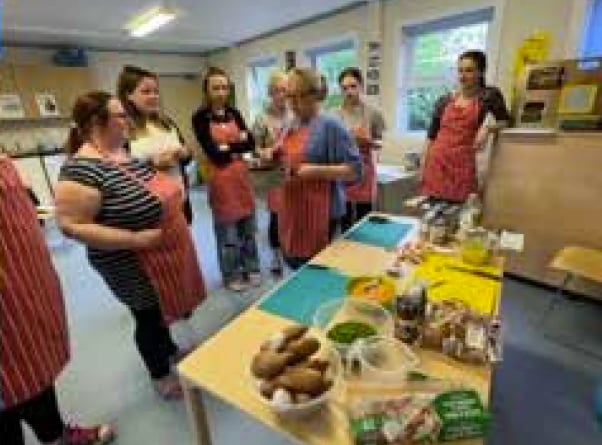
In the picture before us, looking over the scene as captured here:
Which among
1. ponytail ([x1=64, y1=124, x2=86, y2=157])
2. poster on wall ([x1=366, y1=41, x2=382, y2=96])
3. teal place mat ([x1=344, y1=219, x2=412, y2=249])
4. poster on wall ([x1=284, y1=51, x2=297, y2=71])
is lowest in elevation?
teal place mat ([x1=344, y1=219, x2=412, y2=249])

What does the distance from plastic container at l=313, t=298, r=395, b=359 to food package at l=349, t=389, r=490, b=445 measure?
0.24m

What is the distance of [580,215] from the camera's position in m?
2.10

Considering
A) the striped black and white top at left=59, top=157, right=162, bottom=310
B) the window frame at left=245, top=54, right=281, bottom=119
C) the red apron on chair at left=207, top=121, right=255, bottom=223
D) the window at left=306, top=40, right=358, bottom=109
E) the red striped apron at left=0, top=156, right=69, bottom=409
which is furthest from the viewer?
the window frame at left=245, top=54, right=281, bottom=119

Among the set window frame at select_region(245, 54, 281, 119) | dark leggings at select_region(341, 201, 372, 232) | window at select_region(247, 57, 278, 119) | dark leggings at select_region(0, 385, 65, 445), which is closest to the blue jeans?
dark leggings at select_region(341, 201, 372, 232)

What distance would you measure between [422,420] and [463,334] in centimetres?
28

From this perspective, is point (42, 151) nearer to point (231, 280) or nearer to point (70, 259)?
point (70, 259)

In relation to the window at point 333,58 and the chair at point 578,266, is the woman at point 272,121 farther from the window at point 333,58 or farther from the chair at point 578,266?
the window at point 333,58

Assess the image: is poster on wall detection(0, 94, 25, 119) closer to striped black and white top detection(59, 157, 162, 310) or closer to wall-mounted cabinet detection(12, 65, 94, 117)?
wall-mounted cabinet detection(12, 65, 94, 117)

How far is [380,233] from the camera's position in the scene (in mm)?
1603

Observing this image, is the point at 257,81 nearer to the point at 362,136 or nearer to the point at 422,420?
the point at 362,136

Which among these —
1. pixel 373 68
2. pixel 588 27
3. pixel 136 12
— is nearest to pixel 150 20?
pixel 136 12

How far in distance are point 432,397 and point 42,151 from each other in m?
5.68

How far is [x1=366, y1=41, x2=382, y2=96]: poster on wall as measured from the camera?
372cm

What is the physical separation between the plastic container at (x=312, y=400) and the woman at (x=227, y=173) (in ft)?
5.25
